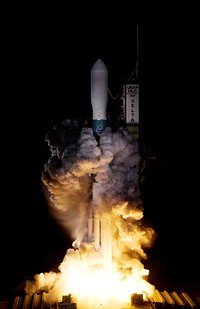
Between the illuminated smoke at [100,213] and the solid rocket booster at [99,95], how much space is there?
78 cm

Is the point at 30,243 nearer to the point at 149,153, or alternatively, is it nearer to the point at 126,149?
the point at 149,153

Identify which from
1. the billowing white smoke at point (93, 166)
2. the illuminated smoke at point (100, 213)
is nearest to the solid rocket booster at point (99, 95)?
the illuminated smoke at point (100, 213)

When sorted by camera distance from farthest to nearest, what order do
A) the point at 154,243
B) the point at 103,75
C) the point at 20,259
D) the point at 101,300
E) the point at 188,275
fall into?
the point at 154,243 < the point at 20,259 < the point at 188,275 < the point at 103,75 < the point at 101,300

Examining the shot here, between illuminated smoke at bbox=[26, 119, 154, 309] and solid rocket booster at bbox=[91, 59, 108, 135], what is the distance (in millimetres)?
779

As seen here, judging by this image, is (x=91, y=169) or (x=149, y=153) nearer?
(x=91, y=169)

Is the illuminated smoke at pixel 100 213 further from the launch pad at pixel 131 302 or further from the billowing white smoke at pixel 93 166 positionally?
the launch pad at pixel 131 302

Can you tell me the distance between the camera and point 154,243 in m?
39.4

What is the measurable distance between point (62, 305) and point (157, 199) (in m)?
17.6

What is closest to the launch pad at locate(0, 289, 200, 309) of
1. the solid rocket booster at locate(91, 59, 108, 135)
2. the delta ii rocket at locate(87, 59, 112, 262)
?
the delta ii rocket at locate(87, 59, 112, 262)

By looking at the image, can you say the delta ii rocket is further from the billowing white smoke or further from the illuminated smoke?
the billowing white smoke

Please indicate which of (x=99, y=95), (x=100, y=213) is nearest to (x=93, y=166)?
(x=100, y=213)

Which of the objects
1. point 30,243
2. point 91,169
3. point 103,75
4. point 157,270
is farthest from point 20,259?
point 103,75

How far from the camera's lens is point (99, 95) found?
28.4 meters

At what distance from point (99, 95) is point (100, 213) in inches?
286
